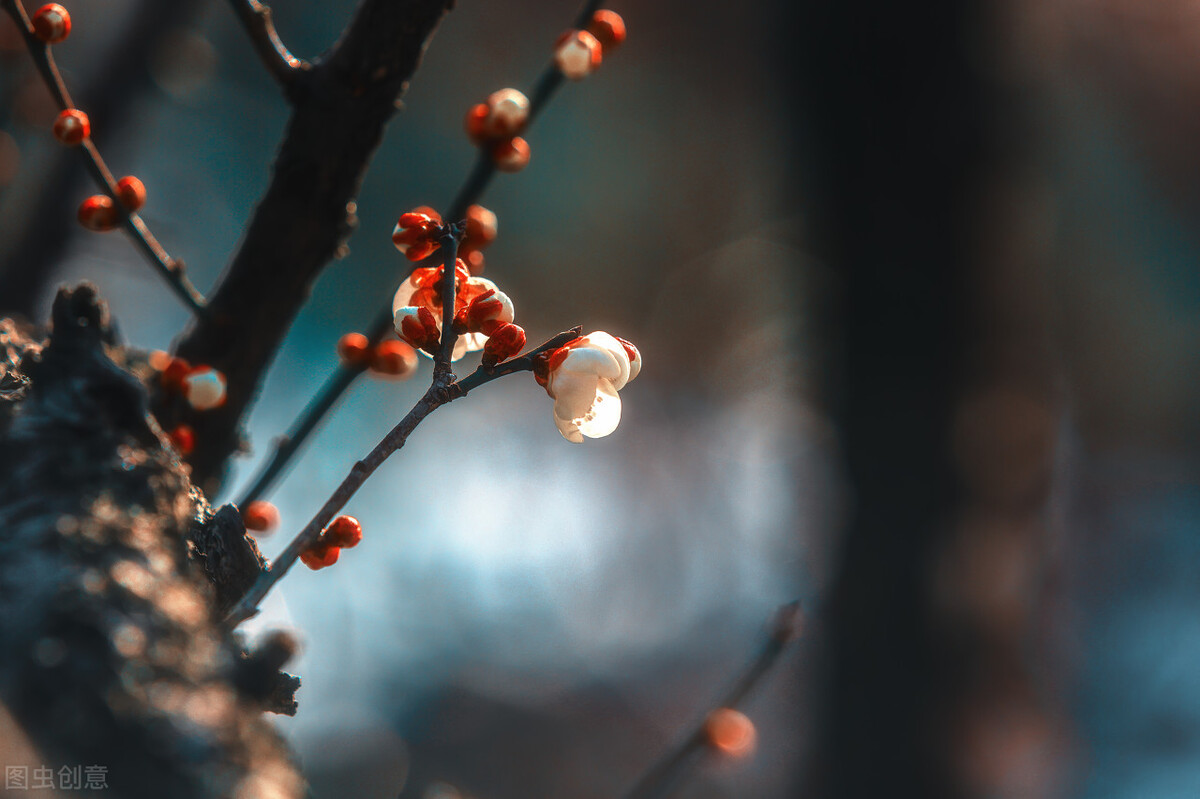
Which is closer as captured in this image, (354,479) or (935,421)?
(354,479)

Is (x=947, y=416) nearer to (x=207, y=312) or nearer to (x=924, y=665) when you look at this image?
(x=924, y=665)

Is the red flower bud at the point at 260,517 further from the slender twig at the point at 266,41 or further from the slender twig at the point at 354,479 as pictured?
the slender twig at the point at 266,41

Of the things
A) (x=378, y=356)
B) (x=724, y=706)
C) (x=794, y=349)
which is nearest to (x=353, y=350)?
(x=378, y=356)

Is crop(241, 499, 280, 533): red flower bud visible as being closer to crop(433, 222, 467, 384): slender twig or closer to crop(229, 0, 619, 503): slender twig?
crop(229, 0, 619, 503): slender twig

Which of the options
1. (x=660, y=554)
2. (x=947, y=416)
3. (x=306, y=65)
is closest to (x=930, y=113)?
(x=947, y=416)

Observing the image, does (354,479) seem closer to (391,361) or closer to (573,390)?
(573,390)

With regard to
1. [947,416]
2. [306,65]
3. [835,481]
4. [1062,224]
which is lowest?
[306,65]

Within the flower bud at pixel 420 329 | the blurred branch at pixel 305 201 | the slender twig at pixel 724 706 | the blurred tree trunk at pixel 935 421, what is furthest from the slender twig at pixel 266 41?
the blurred tree trunk at pixel 935 421
